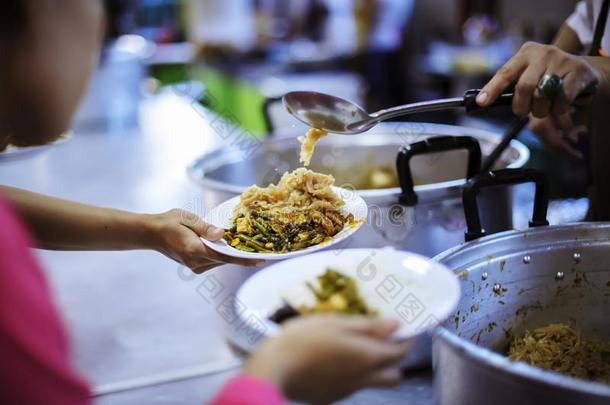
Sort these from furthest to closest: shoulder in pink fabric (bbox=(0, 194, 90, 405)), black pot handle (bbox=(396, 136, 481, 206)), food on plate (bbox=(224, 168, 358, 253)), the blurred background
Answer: the blurred background → black pot handle (bbox=(396, 136, 481, 206)) → food on plate (bbox=(224, 168, 358, 253)) → shoulder in pink fabric (bbox=(0, 194, 90, 405))

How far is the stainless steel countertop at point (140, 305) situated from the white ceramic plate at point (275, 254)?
81 millimetres

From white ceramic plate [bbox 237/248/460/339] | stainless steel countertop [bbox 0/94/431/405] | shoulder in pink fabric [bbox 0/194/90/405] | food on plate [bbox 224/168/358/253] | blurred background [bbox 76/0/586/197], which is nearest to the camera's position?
shoulder in pink fabric [bbox 0/194/90/405]

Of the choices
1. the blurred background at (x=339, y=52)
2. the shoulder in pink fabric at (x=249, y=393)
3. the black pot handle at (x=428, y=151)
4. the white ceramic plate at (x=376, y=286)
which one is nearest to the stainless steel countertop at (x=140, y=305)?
the black pot handle at (x=428, y=151)

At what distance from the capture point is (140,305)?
197 cm

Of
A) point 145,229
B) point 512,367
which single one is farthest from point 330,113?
point 512,367

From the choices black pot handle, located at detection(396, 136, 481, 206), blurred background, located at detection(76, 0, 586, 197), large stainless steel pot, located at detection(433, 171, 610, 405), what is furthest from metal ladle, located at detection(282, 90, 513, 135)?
blurred background, located at detection(76, 0, 586, 197)

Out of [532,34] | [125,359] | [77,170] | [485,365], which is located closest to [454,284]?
[485,365]

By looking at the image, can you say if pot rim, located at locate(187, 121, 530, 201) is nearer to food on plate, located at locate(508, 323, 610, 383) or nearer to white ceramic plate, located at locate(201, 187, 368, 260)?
white ceramic plate, located at locate(201, 187, 368, 260)

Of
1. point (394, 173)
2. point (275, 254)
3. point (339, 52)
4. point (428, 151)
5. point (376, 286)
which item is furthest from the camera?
point (339, 52)

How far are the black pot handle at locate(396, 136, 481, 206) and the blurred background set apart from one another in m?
2.11

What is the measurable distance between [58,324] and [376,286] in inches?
15.8

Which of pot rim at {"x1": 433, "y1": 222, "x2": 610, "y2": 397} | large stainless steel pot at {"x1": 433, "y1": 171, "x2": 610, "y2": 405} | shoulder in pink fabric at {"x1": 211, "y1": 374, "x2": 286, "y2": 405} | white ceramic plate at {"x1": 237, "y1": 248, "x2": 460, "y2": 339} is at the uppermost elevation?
shoulder in pink fabric at {"x1": 211, "y1": 374, "x2": 286, "y2": 405}

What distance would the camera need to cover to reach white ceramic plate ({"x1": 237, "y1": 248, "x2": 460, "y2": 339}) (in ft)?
2.37

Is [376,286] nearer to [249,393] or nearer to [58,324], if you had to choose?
[249,393]
